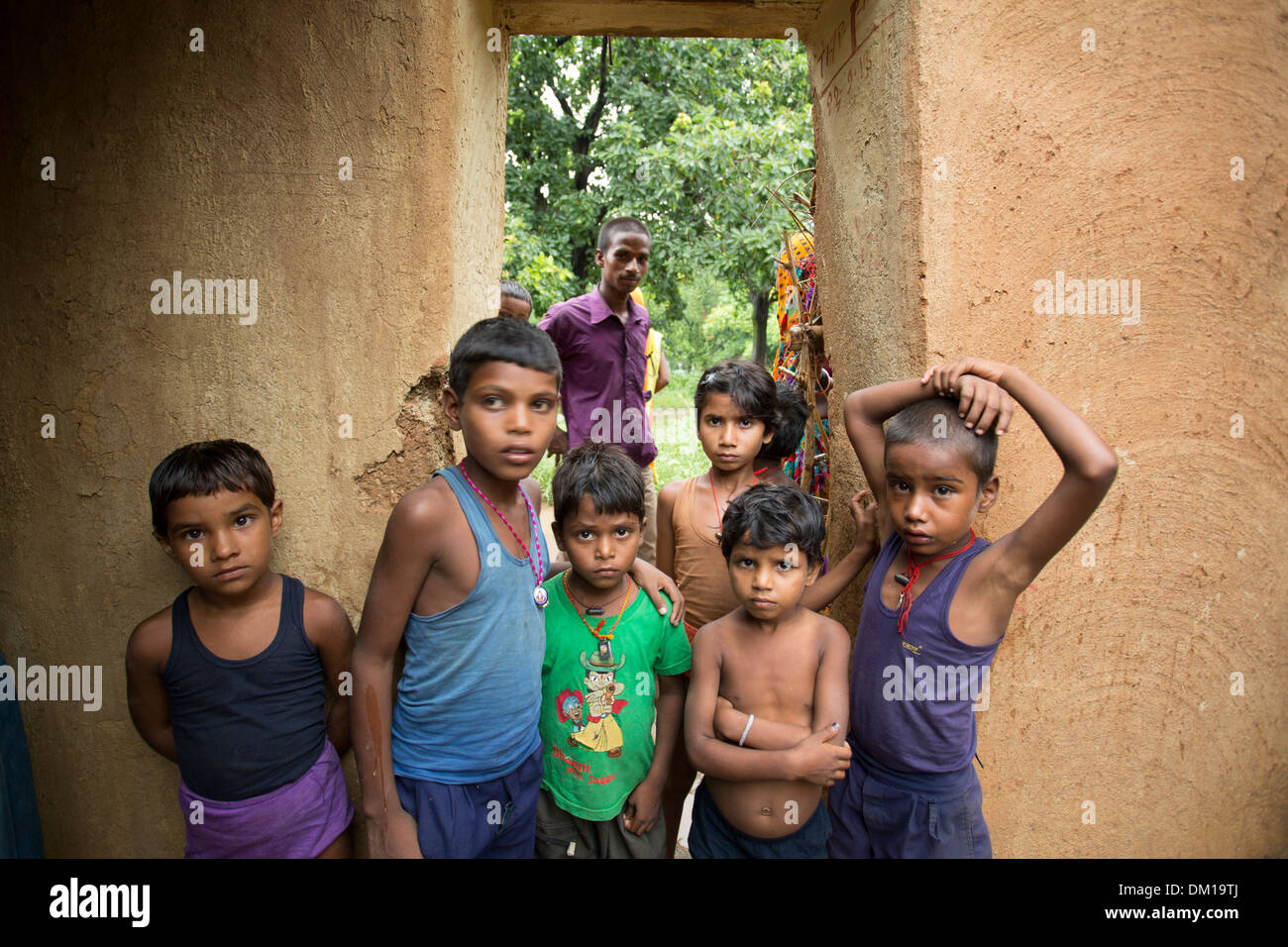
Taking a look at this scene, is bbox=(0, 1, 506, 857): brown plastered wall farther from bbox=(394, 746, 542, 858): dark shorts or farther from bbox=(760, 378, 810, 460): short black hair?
bbox=(760, 378, 810, 460): short black hair

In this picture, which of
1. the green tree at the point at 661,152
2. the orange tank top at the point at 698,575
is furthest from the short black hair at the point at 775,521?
the green tree at the point at 661,152

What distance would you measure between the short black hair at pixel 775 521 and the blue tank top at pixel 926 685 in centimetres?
26

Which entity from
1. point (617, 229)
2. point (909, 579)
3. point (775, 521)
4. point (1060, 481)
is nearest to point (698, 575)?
point (775, 521)

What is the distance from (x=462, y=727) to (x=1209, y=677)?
2110mm

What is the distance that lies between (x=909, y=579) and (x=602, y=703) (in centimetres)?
83

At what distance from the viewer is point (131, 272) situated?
190 centimetres

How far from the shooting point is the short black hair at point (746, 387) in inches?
85.7

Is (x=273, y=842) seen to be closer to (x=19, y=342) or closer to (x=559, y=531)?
(x=559, y=531)

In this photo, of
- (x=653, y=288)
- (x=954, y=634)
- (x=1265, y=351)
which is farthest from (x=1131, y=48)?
(x=653, y=288)

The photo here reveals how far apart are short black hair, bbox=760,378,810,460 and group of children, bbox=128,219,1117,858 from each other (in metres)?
0.65

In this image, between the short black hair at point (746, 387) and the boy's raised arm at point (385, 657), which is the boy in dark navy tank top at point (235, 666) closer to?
the boy's raised arm at point (385, 657)

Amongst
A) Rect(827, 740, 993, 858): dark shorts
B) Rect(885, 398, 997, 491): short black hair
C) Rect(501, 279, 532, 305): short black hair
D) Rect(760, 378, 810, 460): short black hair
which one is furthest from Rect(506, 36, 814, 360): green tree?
Rect(827, 740, 993, 858): dark shorts

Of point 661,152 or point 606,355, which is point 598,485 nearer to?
point 606,355

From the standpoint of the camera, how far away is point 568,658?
1850mm
